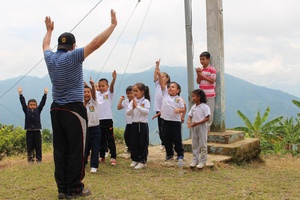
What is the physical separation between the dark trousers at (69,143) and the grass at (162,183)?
30 centimetres

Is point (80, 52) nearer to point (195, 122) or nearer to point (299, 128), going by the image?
point (195, 122)

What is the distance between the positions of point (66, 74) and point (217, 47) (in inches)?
154

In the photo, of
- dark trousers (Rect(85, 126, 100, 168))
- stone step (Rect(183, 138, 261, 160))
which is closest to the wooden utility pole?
stone step (Rect(183, 138, 261, 160))

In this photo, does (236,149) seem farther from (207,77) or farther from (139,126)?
(139,126)

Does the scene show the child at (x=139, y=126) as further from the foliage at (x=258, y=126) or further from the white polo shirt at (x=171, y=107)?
the foliage at (x=258, y=126)

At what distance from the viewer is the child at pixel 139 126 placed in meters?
5.45

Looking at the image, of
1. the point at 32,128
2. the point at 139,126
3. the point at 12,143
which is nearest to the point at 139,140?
the point at 139,126

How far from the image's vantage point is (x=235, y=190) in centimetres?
412

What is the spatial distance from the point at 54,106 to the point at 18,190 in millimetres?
1347

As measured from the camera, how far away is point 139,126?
550cm

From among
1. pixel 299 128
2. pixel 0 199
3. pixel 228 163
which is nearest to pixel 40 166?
pixel 0 199

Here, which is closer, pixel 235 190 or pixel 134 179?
pixel 235 190

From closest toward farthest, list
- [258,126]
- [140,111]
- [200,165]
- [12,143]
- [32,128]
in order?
1. [200,165]
2. [140,111]
3. [32,128]
4. [12,143]
5. [258,126]

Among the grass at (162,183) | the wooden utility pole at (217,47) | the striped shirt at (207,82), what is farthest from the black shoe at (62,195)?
the wooden utility pole at (217,47)
